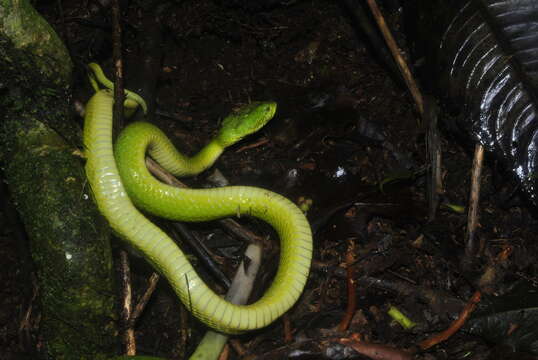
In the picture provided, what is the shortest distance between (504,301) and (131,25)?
3.58 metres

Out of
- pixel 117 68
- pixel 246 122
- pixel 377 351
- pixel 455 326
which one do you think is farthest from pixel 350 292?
pixel 117 68

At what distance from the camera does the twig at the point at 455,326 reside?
2699 mm

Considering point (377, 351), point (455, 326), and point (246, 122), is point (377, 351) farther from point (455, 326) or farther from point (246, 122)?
point (246, 122)

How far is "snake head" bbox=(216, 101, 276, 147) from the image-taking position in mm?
3375

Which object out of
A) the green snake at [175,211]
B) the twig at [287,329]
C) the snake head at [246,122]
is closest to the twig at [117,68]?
the green snake at [175,211]

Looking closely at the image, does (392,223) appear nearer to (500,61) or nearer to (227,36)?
(500,61)

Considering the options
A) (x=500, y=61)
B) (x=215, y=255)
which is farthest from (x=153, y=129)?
(x=500, y=61)

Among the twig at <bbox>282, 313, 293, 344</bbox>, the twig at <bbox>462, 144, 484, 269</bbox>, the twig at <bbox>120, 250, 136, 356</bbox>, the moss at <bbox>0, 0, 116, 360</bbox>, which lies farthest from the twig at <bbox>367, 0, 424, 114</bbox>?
the twig at <bbox>120, 250, 136, 356</bbox>

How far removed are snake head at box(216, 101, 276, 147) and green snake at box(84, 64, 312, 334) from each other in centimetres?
48

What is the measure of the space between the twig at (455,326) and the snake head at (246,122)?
6.51 feet

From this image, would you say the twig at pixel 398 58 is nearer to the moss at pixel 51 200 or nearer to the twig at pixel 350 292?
the twig at pixel 350 292

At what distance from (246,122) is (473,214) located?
1.81 metres

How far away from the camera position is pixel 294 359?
104 inches

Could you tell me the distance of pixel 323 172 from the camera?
3.26 metres
